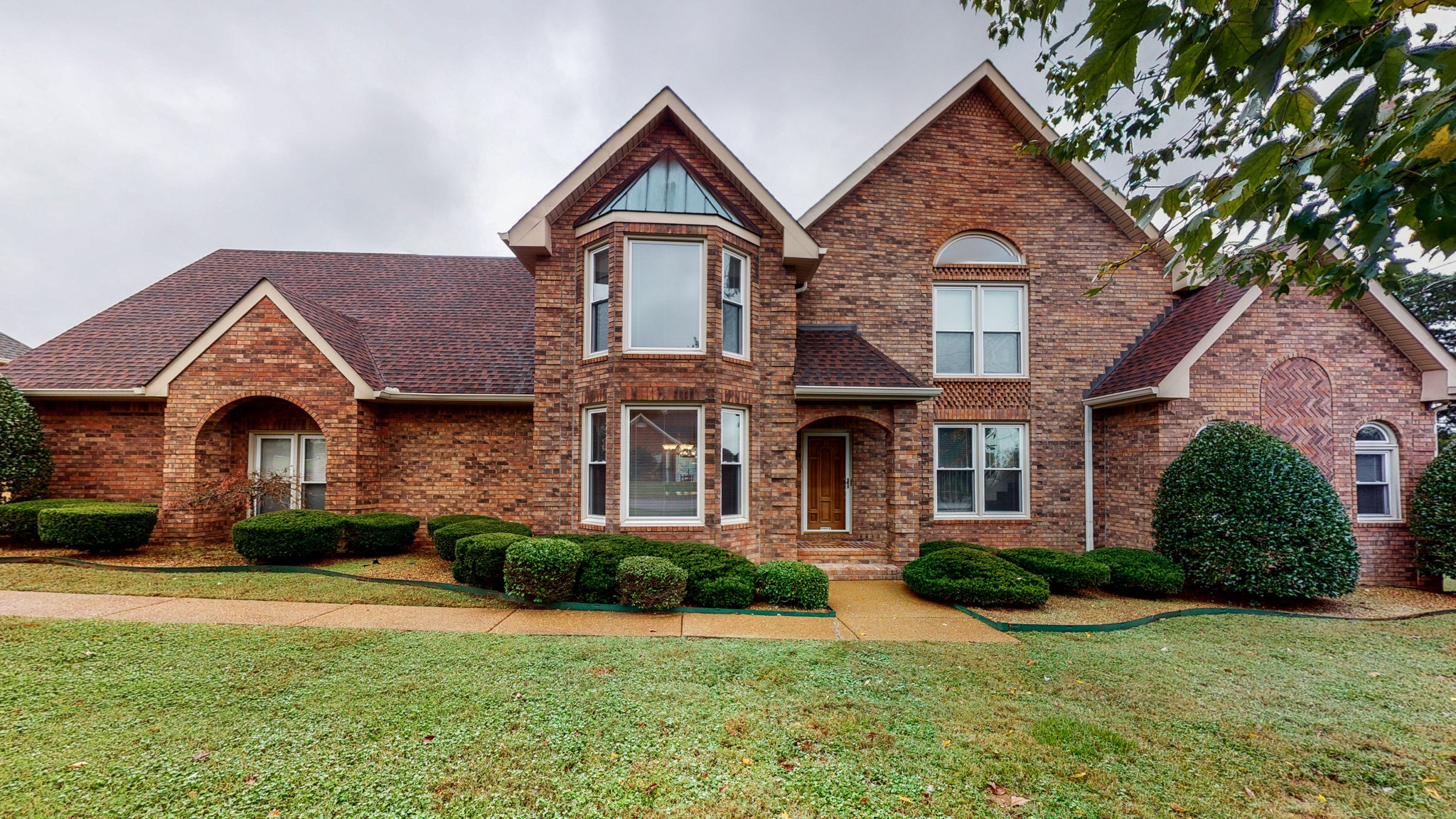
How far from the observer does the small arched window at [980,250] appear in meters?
12.0

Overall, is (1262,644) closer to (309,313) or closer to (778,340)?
(778,340)

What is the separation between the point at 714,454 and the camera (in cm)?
916

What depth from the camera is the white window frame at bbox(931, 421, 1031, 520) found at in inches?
461

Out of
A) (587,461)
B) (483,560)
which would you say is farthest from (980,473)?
(483,560)

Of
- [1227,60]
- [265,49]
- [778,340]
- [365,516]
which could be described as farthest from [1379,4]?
[265,49]

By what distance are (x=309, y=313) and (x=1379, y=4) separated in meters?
14.3

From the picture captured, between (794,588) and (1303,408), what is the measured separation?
1035cm

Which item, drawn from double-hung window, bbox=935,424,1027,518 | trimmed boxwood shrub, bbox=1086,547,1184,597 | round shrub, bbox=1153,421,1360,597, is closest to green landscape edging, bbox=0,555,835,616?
trimmed boxwood shrub, bbox=1086,547,1184,597

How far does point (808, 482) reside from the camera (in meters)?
11.6

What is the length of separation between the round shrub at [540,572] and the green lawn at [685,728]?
130 centimetres

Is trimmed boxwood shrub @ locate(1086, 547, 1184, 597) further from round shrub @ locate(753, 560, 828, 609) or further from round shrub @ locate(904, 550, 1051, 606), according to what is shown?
round shrub @ locate(753, 560, 828, 609)

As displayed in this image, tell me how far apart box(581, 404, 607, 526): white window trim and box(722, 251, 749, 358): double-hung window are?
255cm

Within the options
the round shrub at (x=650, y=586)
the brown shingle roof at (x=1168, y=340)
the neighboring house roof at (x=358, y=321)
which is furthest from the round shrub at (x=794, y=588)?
the brown shingle roof at (x=1168, y=340)

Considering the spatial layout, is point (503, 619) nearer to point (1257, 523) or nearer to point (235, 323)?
point (235, 323)
